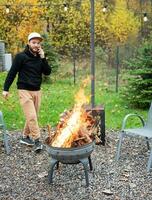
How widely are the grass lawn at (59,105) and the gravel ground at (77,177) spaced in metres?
1.93

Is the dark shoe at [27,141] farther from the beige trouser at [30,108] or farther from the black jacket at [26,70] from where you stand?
the black jacket at [26,70]

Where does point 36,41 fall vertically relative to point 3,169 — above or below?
above

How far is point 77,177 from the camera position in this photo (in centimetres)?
541

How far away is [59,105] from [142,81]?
7.18 feet

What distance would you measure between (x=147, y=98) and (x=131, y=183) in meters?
5.39

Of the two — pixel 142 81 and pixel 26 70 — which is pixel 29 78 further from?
pixel 142 81

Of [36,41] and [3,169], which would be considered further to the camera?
[36,41]

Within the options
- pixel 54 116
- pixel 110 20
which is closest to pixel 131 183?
pixel 54 116

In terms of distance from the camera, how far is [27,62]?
645cm

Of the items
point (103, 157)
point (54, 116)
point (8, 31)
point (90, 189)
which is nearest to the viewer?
point (90, 189)

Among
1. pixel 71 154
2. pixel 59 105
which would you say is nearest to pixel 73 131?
pixel 71 154

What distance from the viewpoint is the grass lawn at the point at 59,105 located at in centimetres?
880

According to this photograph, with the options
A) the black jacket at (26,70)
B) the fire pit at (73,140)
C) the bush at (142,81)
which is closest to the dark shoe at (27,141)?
the black jacket at (26,70)

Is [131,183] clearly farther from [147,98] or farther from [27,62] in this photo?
[147,98]
